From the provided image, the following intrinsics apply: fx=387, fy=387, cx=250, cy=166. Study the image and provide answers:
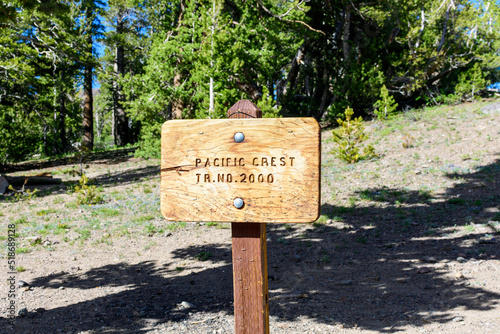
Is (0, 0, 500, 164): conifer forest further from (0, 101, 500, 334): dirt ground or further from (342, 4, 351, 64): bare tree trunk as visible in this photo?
(0, 101, 500, 334): dirt ground

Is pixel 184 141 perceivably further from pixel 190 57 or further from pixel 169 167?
pixel 190 57

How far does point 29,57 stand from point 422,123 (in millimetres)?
15817

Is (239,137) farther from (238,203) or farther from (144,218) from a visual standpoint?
(144,218)

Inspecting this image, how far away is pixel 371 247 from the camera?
6.53 metres

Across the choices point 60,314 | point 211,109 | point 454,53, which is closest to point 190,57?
point 211,109

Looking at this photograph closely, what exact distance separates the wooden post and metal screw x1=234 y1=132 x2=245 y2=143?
237 millimetres

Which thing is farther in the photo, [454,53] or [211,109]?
[454,53]

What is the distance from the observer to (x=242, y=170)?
6.83ft

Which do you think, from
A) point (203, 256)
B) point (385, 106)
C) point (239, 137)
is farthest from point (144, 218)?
point (385, 106)

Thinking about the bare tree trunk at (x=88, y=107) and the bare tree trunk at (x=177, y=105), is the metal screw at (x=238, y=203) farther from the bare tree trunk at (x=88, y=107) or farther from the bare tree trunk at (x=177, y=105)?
the bare tree trunk at (x=88, y=107)

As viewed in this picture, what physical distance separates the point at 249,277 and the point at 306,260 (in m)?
4.01

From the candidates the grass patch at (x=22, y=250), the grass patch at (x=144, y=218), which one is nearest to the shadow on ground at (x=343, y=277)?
the grass patch at (x=22, y=250)

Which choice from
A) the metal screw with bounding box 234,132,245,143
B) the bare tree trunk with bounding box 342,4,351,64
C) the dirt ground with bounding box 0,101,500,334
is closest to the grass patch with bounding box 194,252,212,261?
the dirt ground with bounding box 0,101,500,334

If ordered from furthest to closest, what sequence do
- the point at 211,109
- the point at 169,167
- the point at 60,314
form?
the point at 211,109
the point at 60,314
the point at 169,167
